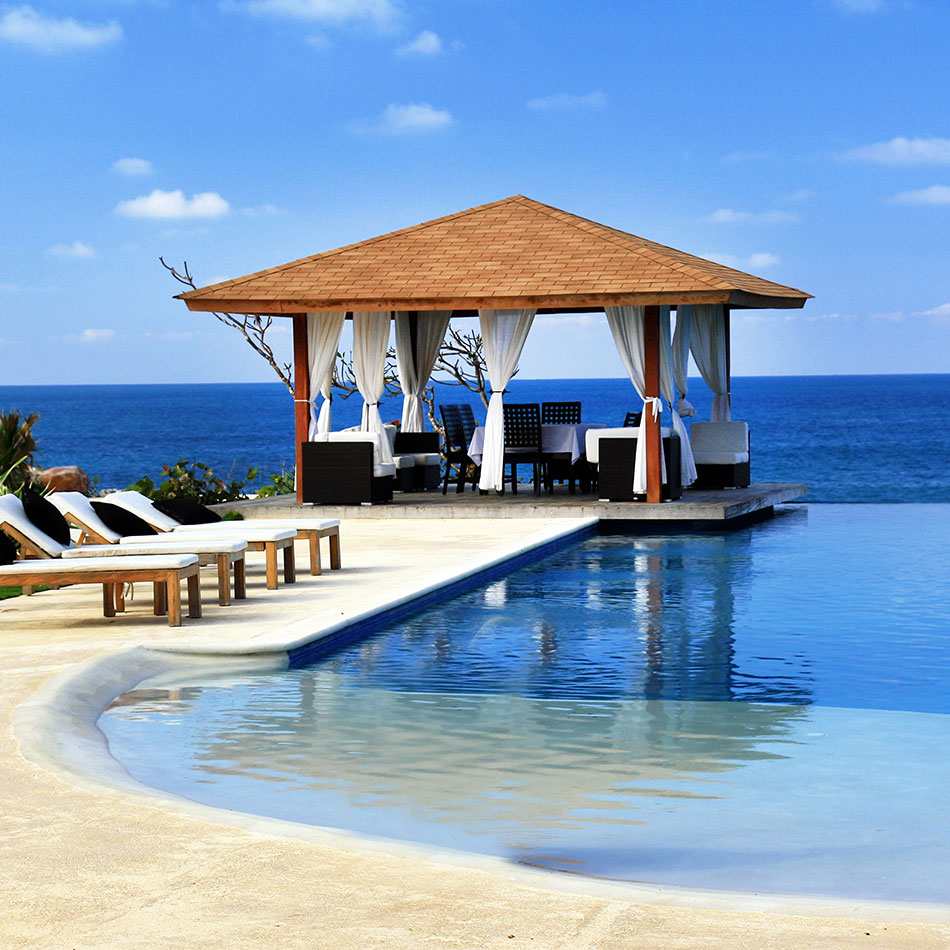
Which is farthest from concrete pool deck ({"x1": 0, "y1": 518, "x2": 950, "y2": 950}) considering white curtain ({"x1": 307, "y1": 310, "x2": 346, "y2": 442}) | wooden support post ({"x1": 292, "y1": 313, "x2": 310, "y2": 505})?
white curtain ({"x1": 307, "y1": 310, "x2": 346, "y2": 442})

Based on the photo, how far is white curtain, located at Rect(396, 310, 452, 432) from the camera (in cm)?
1842

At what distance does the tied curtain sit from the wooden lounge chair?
7425 mm

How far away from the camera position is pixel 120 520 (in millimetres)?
10625

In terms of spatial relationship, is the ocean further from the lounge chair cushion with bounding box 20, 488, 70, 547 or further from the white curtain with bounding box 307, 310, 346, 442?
the lounge chair cushion with bounding box 20, 488, 70, 547

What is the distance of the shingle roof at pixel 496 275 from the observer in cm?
1495

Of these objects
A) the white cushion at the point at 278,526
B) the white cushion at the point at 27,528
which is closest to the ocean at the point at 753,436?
the white cushion at the point at 278,526

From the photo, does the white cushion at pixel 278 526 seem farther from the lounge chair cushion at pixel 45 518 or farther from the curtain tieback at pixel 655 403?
the curtain tieback at pixel 655 403

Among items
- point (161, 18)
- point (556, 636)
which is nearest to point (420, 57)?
point (161, 18)

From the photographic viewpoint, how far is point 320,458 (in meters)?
16.0

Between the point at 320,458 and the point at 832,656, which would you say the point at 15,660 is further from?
the point at 320,458

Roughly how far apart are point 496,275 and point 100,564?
26.5ft

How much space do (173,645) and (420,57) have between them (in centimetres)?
5369

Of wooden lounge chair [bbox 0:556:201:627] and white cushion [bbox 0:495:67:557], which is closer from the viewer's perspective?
wooden lounge chair [bbox 0:556:201:627]

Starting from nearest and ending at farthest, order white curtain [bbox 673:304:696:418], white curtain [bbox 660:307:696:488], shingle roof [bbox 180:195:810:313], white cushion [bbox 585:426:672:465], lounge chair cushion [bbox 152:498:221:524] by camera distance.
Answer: lounge chair cushion [bbox 152:498:221:524]
shingle roof [bbox 180:195:810:313]
white cushion [bbox 585:426:672:465]
white curtain [bbox 660:307:696:488]
white curtain [bbox 673:304:696:418]
